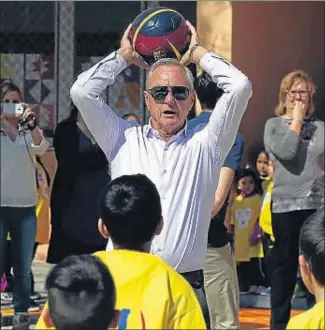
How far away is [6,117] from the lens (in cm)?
827

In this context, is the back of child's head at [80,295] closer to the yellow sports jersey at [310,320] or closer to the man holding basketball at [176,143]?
the yellow sports jersey at [310,320]

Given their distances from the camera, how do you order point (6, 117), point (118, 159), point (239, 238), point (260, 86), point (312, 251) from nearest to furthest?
point (312, 251)
point (118, 159)
point (6, 117)
point (239, 238)
point (260, 86)

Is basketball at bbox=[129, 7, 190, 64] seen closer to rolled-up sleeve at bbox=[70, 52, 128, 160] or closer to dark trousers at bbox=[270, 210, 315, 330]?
rolled-up sleeve at bbox=[70, 52, 128, 160]

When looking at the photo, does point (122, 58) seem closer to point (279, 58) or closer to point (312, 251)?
point (312, 251)

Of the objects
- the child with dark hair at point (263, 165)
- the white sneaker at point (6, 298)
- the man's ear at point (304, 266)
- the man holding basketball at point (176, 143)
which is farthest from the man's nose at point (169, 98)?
the white sneaker at point (6, 298)

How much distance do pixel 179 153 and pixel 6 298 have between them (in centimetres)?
537

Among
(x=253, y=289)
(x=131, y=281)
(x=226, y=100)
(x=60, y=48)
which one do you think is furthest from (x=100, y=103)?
(x=60, y=48)

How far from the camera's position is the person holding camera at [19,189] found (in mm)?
8148

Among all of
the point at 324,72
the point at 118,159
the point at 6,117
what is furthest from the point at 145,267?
the point at 324,72

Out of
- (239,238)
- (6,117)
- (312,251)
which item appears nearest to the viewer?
(312,251)

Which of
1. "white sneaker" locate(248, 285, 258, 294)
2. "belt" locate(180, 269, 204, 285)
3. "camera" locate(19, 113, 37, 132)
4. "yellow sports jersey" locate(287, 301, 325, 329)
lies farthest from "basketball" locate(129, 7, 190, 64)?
"white sneaker" locate(248, 285, 258, 294)

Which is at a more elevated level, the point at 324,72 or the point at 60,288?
the point at 324,72

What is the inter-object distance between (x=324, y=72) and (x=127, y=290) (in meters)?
7.95

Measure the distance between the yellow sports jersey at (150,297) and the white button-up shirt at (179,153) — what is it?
1008 millimetres
